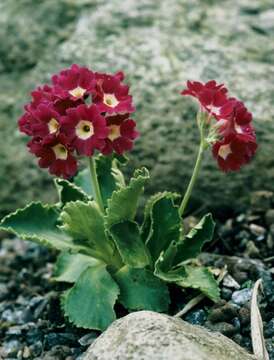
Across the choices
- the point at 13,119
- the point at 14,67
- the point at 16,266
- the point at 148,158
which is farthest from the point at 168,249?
the point at 14,67

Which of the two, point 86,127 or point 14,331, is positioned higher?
point 86,127

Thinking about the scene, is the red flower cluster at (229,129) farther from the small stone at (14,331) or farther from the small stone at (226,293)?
the small stone at (14,331)

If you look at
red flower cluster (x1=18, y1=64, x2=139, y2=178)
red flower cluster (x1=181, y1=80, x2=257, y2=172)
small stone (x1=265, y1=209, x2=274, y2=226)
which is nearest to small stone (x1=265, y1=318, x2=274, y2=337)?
red flower cluster (x1=181, y1=80, x2=257, y2=172)

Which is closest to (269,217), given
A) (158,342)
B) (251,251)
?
(251,251)

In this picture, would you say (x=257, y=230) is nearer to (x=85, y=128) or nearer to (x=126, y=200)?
(x=126, y=200)

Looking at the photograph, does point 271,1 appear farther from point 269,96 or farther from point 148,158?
point 148,158

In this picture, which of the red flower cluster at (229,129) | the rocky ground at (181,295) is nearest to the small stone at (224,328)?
the rocky ground at (181,295)

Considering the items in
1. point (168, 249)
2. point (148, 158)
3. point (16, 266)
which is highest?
point (168, 249)

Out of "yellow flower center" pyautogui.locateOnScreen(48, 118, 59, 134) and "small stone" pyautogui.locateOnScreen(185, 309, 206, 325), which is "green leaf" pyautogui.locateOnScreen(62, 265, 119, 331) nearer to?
"small stone" pyautogui.locateOnScreen(185, 309, 206, 325)

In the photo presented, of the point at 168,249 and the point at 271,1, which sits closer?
the point at 168,249
